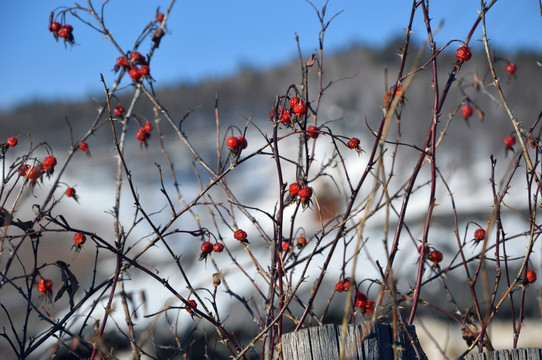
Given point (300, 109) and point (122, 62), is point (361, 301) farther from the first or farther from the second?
point (122, 62)

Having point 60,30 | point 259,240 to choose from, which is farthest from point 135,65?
point 259,240

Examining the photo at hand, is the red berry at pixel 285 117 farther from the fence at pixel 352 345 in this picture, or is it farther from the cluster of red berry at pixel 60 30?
the cluster of red berry at pixel 60 30

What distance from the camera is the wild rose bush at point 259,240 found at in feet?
5.49

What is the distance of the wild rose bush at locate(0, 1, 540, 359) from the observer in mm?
1675

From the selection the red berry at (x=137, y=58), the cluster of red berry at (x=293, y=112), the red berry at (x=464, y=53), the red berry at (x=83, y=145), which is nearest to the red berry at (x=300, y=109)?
the cluster of red berry at (x=293, y=112)

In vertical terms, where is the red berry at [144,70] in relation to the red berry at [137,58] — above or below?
below

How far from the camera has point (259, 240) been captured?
6.65 metres

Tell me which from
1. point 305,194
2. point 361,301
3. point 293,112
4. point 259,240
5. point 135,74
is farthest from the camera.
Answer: point 259,240

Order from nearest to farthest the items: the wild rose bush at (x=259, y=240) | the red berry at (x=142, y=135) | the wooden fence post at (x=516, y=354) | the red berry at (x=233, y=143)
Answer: the wooden fence post at (x=516, y=354)
the wild rose bush at (x=259, y=240)
the red berry at (x=233, y=143)
the red berry at (x=142, y=135)

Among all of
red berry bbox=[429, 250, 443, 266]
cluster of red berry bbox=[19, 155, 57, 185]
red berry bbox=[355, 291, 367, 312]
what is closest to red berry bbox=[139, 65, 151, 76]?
cluster of red berry bbox=[19, 155, 57, 185]

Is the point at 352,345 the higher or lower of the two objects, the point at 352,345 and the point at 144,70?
the lower

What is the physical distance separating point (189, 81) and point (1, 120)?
14.1 ft

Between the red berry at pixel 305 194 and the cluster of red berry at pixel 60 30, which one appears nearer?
the red berry at pixel 305 194

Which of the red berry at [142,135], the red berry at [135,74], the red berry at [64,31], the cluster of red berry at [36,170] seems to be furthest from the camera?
the red berry at [142,135]
